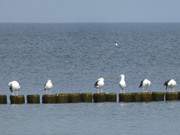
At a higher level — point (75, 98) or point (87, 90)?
point (87, 90)

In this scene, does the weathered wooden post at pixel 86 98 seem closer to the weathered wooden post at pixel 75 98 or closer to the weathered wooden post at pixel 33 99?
the weathered wooden post at pixel 75 98

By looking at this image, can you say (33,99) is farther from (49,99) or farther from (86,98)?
(86,98)

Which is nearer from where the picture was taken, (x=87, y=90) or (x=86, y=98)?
(x=86, y=98)

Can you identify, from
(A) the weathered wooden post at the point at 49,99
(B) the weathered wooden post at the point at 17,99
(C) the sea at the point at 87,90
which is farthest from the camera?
(B) the weathered wooden post at the point at 17,99

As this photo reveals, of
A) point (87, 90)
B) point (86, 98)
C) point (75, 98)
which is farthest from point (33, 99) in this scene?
point (87, 90)

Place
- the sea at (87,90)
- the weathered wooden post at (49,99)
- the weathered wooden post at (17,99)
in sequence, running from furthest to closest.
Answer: the weathered wooden post at (17,99), the weathered wooden post at (49,99), the sea at (87,90)

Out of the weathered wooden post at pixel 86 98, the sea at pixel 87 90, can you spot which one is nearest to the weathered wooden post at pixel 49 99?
the sea at pixel 87 90

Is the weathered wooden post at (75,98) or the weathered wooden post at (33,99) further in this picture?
the weathered wooden post at (33,99)

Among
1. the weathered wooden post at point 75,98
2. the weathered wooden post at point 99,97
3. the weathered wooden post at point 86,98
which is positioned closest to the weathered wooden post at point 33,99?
the weathered wooden post at point 75,98

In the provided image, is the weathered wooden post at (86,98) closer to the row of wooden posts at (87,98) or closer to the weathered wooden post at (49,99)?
the row of wooden posts at (87,98)

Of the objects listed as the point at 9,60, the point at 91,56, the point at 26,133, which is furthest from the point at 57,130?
the point at 91,56

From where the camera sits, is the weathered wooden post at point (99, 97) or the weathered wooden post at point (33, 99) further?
the weathered wooden post at point (33, 99)

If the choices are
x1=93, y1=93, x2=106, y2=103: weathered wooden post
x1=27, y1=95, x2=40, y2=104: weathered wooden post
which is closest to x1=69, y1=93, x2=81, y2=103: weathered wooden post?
x1=93, y1=93, x2=106, y2=103: weathered wooden post

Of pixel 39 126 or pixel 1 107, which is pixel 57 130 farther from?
pixel 1 107
